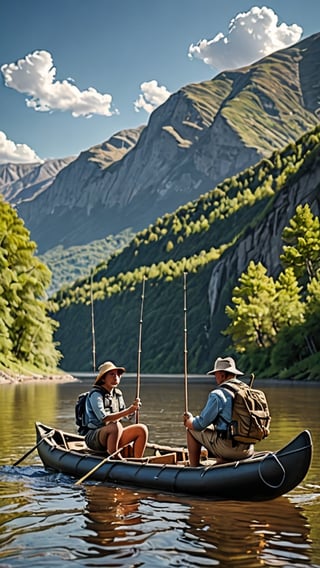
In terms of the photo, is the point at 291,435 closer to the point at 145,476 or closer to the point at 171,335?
the point at 145,476

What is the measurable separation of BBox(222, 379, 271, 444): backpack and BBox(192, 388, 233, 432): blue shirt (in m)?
0.09

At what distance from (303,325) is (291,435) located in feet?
158

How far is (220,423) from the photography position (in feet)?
47.9

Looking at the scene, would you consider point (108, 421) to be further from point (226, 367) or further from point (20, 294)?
point (20, 294)

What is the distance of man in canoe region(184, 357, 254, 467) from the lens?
14.4 meters

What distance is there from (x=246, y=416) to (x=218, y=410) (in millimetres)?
541

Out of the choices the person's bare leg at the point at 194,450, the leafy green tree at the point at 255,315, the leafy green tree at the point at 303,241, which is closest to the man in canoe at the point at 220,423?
the person's bare leg at the point at 194,450

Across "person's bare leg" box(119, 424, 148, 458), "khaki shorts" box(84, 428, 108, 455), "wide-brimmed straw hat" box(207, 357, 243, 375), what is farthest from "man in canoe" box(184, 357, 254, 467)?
"khaki shorts" box(84, 428, 108, 455)

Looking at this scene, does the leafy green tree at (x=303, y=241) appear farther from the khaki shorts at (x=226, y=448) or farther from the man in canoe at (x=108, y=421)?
the khaki shorts at (x=226, y=448)

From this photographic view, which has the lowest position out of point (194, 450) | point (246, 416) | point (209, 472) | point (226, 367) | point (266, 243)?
point (209, 472)

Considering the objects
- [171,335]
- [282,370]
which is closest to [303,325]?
[282,370]

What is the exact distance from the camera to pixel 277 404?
39625 millimetres

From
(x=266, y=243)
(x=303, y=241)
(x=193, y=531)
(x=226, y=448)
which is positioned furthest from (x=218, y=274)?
(x=193, y=531)

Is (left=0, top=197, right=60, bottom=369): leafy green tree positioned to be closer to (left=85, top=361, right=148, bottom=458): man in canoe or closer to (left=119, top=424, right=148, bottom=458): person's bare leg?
(left=85, top=361, right=148, bottom=458): man in canoe
